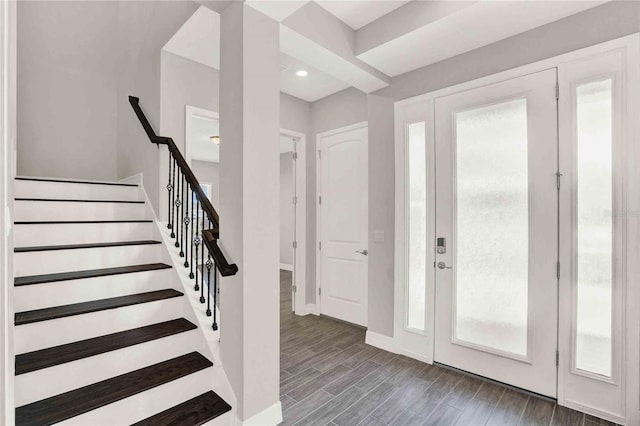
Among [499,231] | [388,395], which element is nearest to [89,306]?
[388,395]

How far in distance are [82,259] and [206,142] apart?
490 centimetres

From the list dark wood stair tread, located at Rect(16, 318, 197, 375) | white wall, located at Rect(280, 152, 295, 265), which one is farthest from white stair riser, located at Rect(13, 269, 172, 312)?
white wall, located at Rect(280, 152, 295, 265)

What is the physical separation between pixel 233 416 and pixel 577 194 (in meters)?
2.69

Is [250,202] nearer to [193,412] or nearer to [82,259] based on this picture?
[193,412]

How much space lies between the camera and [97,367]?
5.80 ft

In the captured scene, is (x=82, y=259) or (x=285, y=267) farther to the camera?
(x=285, y=267)

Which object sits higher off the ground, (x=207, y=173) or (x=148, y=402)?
(x=207, y=173)

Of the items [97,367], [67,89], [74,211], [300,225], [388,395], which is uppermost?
[67,89]

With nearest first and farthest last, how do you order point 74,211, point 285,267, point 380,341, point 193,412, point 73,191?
1. point 193,412
2. point 74,211
3. point 73,191
4. point 380,341
5. point 285,267

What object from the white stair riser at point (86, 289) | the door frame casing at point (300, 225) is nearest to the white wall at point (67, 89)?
the white stair riser at point (86, 289)

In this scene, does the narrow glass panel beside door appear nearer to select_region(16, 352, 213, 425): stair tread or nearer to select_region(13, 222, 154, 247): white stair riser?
select_region(16, 352, 213, 425): stair tread

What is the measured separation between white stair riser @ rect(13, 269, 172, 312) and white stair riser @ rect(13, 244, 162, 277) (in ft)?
0.86

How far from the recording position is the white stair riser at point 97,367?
158 cm

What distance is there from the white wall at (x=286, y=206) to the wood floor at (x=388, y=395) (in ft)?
15.4
